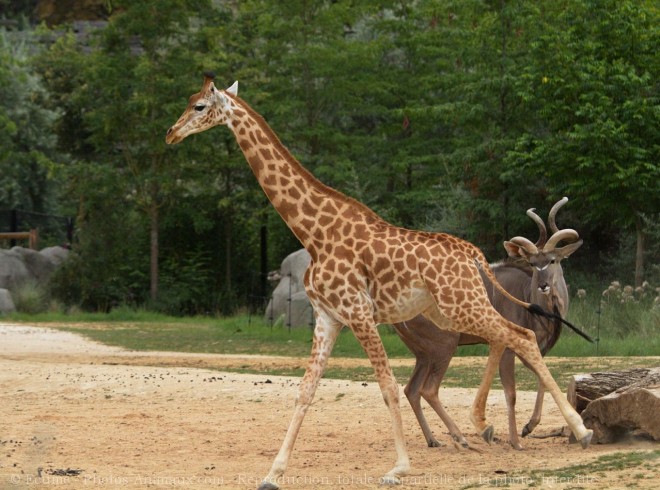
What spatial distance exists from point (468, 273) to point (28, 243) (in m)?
32.2

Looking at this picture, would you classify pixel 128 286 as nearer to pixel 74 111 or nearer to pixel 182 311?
pixel 182 311

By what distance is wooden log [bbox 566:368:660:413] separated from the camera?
10602mm

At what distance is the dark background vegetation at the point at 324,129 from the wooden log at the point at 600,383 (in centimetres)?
1442

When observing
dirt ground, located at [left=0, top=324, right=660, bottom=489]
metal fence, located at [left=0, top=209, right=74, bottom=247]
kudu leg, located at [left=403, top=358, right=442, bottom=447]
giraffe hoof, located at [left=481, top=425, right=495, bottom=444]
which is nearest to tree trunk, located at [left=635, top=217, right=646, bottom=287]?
dirt ground, located at [left=0, top=324, right=660, bottom=489]

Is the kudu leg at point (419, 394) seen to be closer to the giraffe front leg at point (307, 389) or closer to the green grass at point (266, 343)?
the giraffe front leg at point (307, 389)

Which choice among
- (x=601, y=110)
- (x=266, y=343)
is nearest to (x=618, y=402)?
(x=266, y=343)

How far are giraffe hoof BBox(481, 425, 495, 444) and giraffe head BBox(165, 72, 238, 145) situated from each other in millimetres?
3484

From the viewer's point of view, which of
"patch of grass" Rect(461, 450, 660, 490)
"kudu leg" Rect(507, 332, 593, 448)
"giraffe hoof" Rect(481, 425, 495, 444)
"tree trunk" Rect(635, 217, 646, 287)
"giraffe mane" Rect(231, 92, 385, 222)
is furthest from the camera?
"tree trunk" Rect(635, 217, 646, 287)

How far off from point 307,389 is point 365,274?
102 cm

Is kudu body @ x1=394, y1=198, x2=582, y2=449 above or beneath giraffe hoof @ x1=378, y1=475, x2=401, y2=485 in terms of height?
above

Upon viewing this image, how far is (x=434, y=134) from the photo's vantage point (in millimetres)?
32938

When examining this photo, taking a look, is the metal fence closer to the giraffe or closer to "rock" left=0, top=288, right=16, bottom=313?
"rock" left=0, top=288, right=16, bottom=313

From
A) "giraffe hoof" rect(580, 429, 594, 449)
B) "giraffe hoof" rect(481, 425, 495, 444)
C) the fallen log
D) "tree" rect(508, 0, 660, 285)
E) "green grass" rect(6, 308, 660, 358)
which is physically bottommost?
"green grass" rect(6, 308, 660, 358)

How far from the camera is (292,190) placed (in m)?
9.94
